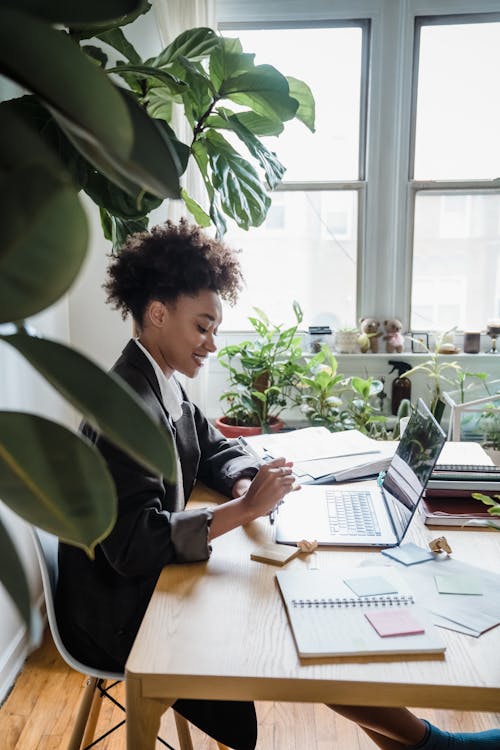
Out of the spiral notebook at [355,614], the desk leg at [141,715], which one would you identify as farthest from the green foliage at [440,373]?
the desk leg at [141,715]

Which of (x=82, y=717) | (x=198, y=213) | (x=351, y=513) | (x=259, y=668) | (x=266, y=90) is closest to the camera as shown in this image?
(x=259, y=668)

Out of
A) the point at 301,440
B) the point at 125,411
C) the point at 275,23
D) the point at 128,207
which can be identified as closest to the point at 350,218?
the point at 275,23

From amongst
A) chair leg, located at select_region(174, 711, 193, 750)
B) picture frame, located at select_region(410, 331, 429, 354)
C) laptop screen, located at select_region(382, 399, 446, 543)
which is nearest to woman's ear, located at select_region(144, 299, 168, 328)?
laptop screen, located at select_region(382, 399, 446, 543)

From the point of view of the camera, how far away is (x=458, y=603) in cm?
111

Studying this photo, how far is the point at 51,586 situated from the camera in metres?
1.32

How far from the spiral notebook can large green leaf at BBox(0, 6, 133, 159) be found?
0.85m

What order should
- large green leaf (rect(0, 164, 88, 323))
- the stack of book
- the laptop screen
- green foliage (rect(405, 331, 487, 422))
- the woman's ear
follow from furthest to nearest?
1. green foliage (rect(405, 331, 487, 422))
2. the woman's ear
3. the stack of book
4. the laptop screen
5. large green leaf (rect(0, 164, 88, 323))

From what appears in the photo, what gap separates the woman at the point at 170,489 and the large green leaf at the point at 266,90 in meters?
0.48

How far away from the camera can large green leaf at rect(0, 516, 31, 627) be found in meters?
0.28

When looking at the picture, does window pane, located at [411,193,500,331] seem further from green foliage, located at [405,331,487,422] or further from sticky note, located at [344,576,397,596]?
sticky note, located at [344,576,397,596]

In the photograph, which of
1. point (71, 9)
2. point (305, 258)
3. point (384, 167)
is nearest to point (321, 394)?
point (305, 258)

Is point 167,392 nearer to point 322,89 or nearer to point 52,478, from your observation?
point 52,478

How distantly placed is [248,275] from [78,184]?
235cm

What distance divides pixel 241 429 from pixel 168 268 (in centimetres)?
128
